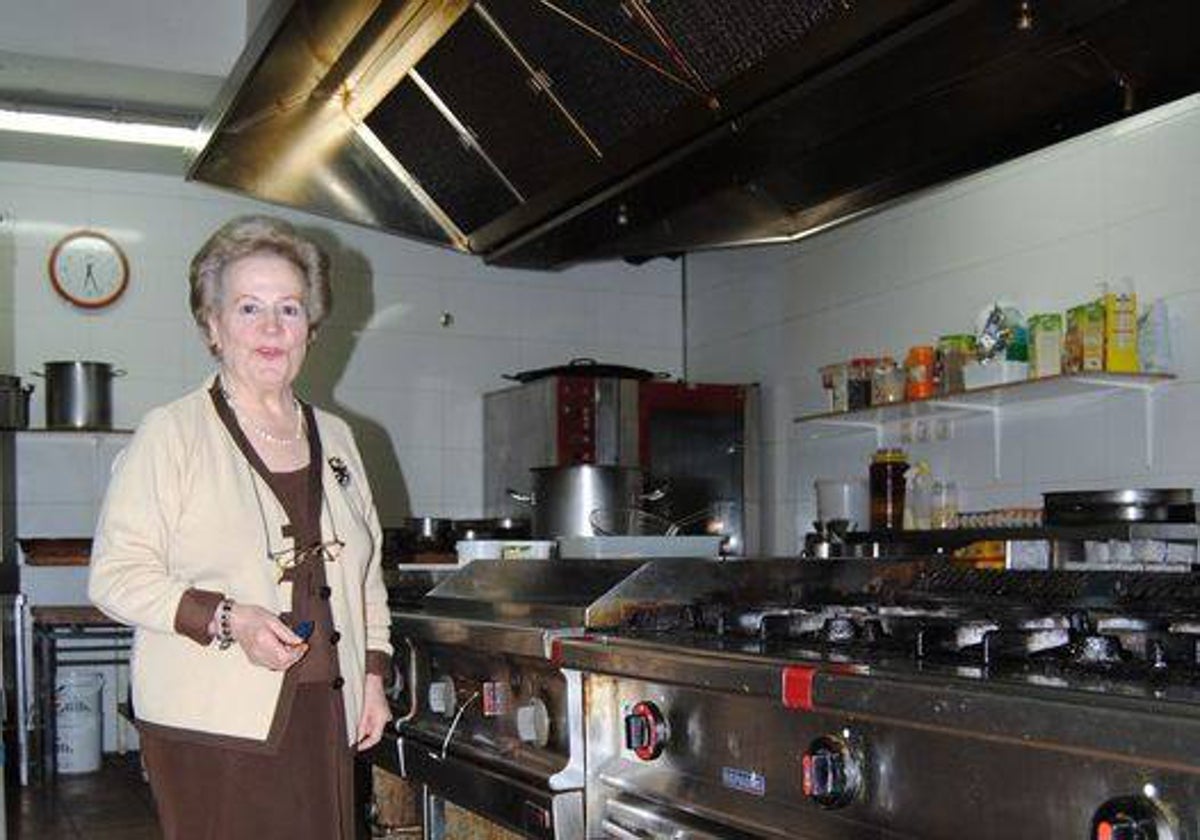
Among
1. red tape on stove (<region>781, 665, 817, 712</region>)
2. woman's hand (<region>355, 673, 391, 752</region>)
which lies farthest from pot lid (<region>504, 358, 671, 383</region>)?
red tape on stove (<region>781, 665, 817, 712</region>)

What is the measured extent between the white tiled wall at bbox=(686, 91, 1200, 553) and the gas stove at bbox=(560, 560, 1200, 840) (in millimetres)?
1841

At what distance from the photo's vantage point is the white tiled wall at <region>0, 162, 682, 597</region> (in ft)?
18.8

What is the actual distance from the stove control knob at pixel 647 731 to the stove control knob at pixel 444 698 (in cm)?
75

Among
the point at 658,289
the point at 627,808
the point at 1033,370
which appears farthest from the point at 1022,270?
the point at 627,808

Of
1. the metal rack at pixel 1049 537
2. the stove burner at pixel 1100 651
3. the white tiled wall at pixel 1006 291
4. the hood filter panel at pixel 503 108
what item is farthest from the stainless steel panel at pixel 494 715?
the white tiled wall at pixel 1006 291

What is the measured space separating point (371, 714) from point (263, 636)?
35cm

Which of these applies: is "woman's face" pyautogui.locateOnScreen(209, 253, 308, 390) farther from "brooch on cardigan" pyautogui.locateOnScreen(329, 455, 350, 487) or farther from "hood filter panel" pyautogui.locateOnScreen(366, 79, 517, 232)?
"hood filter panel" pyautogui.locateOnScreen(366, 79, 517, 232)

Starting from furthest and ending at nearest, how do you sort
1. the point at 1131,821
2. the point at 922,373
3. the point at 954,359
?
the point at 922,373 < the point at 954,359 < the point at 1131,821

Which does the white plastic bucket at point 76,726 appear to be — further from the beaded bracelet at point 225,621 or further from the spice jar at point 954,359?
the beaded bracelet at point 225,621

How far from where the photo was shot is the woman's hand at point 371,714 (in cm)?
199

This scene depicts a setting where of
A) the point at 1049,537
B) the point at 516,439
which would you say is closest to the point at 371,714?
the point at 1049,537

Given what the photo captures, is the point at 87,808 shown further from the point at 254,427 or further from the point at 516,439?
the point at 254,427

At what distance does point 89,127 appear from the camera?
4637mm

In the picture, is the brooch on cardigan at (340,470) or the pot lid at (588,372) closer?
the brooch on cardigan at (340,470)
